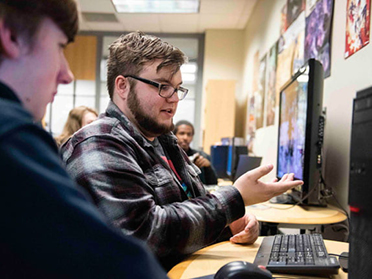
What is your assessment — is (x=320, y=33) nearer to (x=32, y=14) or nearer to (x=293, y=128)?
(x=293, y=128)

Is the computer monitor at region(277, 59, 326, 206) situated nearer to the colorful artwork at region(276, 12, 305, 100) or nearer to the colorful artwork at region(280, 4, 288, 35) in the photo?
the colorful artwork at region(276, 12, 305, 100)

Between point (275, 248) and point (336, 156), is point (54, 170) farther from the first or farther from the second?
point (336, 156)

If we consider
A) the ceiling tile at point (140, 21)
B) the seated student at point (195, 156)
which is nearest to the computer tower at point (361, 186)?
the seated student at point (195, 156)

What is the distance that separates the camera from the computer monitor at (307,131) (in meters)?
1.49

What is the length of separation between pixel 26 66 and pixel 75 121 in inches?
112

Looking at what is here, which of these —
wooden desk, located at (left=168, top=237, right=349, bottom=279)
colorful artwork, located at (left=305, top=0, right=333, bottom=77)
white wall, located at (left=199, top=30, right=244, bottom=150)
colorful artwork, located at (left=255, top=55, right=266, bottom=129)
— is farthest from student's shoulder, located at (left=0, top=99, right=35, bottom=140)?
white wall, located at (left=199, top=30, right=244, bottom=150)

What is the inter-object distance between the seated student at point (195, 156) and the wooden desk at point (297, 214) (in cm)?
122

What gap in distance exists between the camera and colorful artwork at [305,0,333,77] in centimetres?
192

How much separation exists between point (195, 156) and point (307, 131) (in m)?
1.64

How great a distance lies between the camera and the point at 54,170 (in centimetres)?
36

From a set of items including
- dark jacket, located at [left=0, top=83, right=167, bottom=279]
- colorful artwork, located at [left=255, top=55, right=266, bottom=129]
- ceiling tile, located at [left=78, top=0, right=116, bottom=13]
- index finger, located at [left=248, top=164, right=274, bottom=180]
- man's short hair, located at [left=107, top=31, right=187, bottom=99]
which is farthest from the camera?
ceiling tile, located at [left=78, top=0, right=116, bottom=13]

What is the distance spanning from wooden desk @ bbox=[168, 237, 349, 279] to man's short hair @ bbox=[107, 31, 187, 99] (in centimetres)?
60

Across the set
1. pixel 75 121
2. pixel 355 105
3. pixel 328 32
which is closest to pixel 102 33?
pixel 75 121

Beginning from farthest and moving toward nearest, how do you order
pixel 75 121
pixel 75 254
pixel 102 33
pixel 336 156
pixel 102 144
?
pixel 102 33, pixel 75 121, pixel 336 156, pixel 102 144, pixel 75 254
